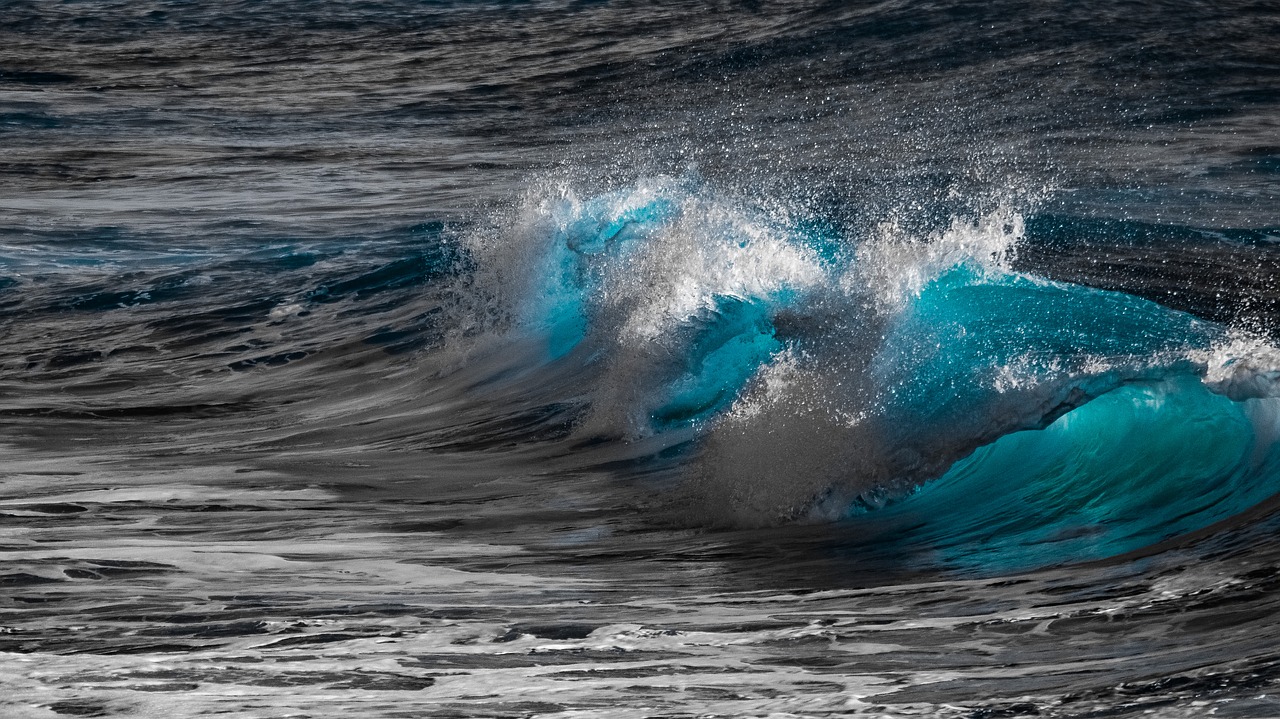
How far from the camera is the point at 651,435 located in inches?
295

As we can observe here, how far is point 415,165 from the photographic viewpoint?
18719mm

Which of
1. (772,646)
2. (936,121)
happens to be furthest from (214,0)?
(772,646)

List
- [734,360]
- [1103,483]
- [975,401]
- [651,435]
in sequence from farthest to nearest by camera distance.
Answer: [734,360] < [651,435] < [975,401] < [1103,483]

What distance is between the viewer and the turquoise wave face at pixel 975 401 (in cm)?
555

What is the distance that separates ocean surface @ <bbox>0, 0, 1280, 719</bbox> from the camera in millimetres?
3982

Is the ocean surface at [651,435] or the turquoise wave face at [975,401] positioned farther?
the turquoise wave face at [975,401]

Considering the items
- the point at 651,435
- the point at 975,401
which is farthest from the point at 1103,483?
the point at 651,435

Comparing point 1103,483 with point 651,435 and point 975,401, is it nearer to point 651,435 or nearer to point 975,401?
point 975,401

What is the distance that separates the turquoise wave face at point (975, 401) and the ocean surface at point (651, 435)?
19 millimetres

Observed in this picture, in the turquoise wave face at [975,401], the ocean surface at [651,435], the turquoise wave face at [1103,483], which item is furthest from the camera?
the turquoise wave face at [975,401]

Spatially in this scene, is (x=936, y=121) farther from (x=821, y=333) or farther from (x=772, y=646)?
(x=772, y=646)

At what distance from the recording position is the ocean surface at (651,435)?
398 centimetres

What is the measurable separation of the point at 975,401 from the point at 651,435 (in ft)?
5.98

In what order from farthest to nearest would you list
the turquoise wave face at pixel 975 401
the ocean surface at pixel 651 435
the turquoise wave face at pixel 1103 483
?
1. the turquoise wave face at pixel 975 401
2. the turquoise wave face at pixel 1103 483
3. the ocean surface at pixel 651 435
